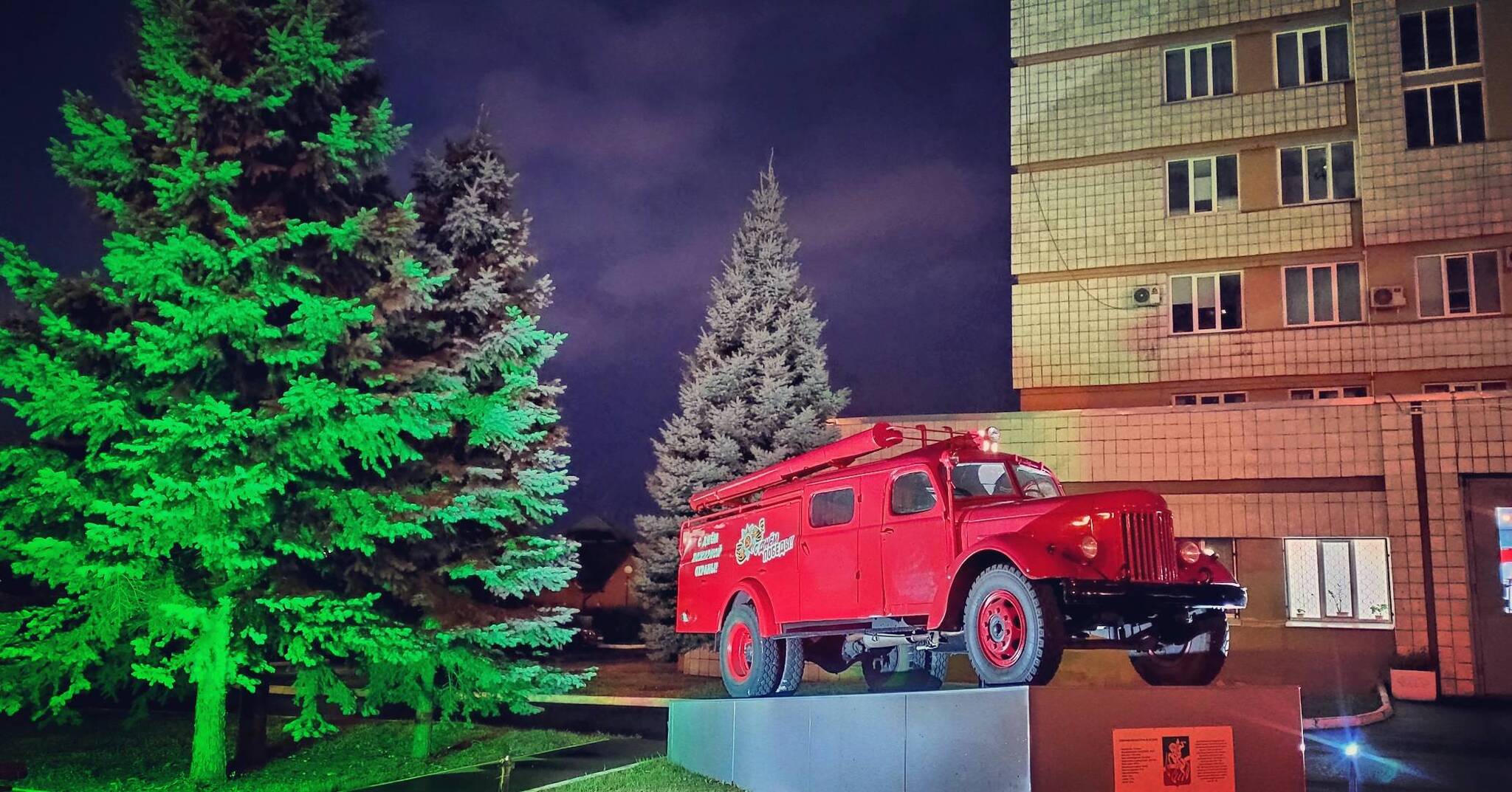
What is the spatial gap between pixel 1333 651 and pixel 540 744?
1464 cm

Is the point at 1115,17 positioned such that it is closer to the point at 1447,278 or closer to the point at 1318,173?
the point at 1318,173

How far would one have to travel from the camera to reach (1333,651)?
70.2ft

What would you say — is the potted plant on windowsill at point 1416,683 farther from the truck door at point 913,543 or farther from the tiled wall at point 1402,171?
the truck door at point 913,543

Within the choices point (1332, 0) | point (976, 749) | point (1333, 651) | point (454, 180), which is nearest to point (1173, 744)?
point (976, 749)

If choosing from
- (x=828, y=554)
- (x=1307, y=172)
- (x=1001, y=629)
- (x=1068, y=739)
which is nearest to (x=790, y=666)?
(x=828, y=554)

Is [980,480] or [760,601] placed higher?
[980,480]

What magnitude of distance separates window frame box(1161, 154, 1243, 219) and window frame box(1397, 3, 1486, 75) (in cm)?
385

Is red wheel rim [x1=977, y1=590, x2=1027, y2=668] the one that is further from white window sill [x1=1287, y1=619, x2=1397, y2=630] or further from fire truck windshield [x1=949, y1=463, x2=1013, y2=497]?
white window sill [x1=1287, y1=619, x2=1397, y2=630]

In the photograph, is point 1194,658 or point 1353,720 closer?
point 1194,658

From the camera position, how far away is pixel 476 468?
16531 millimetres

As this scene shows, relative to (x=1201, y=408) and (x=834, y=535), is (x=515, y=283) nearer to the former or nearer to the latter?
(x=834, y=535)

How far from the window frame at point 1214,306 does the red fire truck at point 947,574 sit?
1547 centimetres

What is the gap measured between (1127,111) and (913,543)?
19.5 meters

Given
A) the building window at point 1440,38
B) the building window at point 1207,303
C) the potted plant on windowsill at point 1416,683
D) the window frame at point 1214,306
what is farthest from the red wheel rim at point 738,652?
the building window at point 1440,38
